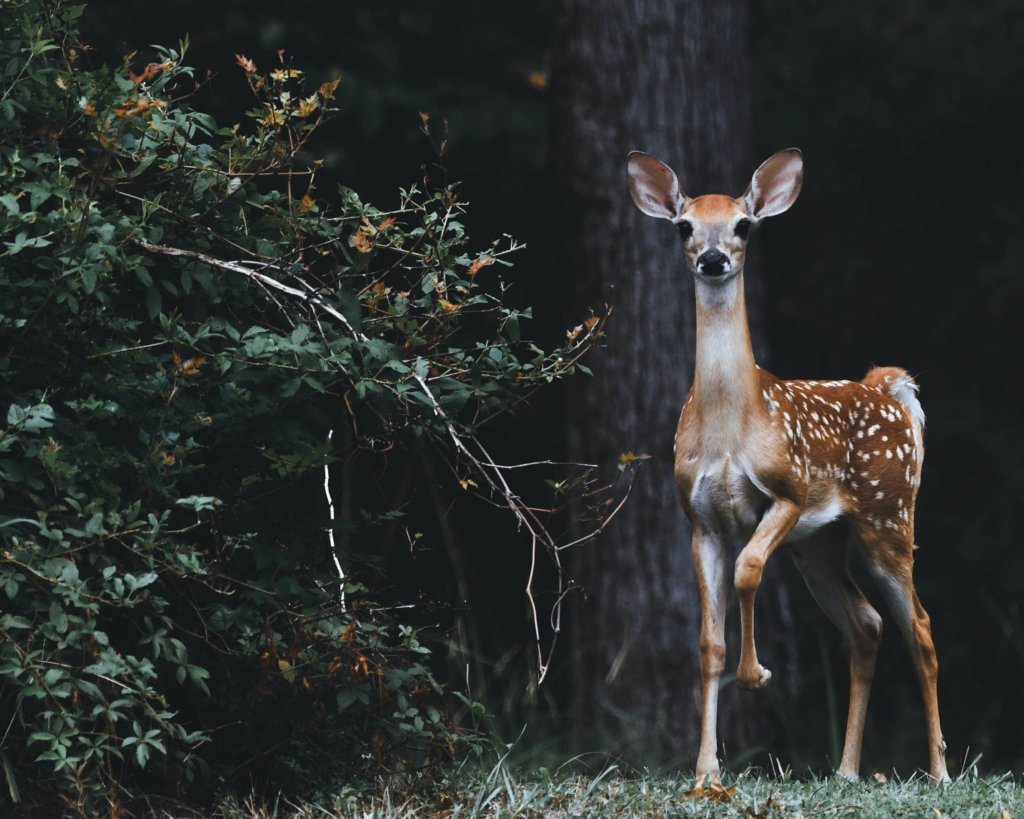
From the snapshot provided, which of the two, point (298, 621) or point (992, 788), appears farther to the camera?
point (992, 788)

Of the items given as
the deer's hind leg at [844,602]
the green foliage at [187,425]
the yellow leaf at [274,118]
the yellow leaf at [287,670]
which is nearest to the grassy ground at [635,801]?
the green foliage at [187,425]

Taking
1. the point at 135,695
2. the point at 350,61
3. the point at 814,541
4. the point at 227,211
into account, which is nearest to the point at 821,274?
the point at 350,61

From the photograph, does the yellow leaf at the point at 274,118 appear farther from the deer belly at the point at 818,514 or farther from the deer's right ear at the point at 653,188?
the deer belly at the point at 818,514

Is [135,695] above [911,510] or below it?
below

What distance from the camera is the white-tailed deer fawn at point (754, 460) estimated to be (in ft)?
15.5

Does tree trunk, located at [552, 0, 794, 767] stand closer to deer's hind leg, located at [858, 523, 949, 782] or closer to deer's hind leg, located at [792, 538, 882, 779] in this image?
deer's hind leg, located at [792, 538, 882, 779]

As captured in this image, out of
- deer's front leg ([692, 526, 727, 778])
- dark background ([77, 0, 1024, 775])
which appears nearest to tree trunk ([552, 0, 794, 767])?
dark background ([77, 0, 1024, 775])

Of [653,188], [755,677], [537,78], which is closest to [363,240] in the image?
[653,188]

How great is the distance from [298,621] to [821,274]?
272 inches

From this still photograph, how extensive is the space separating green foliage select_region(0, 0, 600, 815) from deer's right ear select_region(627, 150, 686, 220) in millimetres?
542

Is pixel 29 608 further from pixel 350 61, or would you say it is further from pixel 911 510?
pixel 350 61

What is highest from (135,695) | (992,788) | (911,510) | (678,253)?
(678,253)

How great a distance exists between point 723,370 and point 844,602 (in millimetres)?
1135

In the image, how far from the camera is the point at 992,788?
5.04 meters
